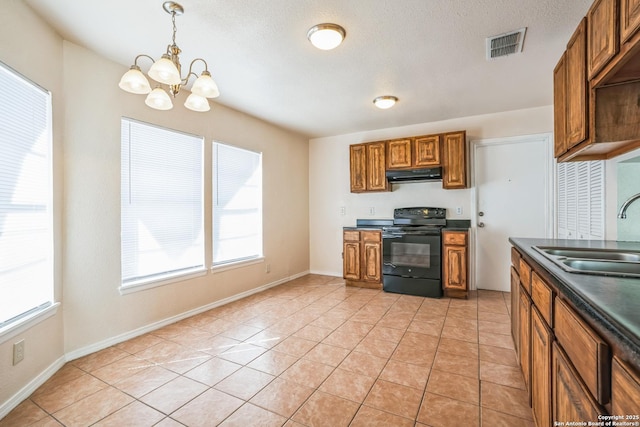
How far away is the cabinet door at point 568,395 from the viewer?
0.80 metres

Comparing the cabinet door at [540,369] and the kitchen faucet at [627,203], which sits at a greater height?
the kitchen faucet at [627,203]

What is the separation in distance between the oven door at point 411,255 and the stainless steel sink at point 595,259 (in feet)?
6.42

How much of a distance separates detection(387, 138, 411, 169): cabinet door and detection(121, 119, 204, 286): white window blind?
8.48 feet

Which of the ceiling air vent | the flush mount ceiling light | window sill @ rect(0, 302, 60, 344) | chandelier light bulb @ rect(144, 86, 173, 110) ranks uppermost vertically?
the ceiling air vent

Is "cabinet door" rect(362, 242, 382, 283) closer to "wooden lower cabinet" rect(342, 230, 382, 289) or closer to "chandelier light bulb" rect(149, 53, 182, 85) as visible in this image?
"wooden lower cabinet" rect(342, 230, 382, 289)

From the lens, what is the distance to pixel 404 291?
4016mm

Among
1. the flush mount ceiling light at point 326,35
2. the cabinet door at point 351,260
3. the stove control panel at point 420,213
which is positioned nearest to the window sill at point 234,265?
the cabinet door at point 351,260

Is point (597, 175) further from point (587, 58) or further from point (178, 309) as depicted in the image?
point (178, 309)

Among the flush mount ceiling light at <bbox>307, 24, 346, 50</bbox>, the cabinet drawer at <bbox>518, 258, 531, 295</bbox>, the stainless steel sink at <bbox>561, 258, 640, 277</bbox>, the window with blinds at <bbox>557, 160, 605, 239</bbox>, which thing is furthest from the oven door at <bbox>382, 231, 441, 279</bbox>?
the flush mount ceiling light at <bbox>307, 24, 346, 50</bbox>

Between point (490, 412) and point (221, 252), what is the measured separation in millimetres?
3053

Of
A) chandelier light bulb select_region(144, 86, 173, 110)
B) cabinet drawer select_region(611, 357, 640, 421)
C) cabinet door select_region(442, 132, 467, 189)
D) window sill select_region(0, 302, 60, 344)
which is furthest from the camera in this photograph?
cabinet door select_region(442, 132, 467, 189)

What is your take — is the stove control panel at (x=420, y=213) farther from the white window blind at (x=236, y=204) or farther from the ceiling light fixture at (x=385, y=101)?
the white window blind at (x=236, y=204)

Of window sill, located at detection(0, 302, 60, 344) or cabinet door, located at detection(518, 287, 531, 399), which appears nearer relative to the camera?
cabinet door, located at detection(518, 287, 531, 399)

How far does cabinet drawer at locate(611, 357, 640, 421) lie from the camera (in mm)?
599
